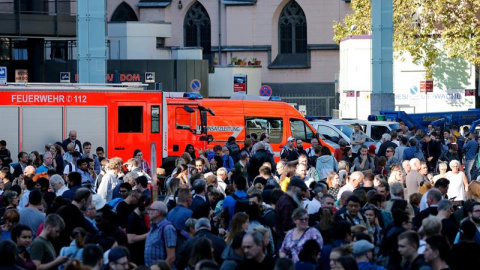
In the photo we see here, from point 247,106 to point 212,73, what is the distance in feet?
83.2

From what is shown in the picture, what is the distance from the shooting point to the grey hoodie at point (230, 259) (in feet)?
35.8

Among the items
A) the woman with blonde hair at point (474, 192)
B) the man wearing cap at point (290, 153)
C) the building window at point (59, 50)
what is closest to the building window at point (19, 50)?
the building window at point (59, 50)

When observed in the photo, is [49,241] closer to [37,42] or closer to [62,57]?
[37,42]

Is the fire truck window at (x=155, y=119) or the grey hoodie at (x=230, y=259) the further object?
the fire truck window at (x=155, y=119)

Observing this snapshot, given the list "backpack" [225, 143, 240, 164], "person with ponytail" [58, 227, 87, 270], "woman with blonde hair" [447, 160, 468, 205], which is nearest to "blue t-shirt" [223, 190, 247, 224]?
"person with ponytail" [58, 227, 87, 270]

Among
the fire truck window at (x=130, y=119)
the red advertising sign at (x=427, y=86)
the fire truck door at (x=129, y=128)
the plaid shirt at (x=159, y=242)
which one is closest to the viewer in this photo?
the plaid shirt at (x=159, y=242)

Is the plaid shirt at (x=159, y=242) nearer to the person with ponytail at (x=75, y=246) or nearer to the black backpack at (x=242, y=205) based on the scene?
the person with ponytail at (x=75, y=246)

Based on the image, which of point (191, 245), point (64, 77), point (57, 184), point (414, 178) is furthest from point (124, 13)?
point (191, 245)

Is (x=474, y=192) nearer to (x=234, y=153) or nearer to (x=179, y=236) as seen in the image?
(x=179, y=236)

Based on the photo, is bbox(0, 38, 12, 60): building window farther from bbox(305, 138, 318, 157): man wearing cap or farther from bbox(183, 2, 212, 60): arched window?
bbox(305, 138, 318, 157): man wearing cap

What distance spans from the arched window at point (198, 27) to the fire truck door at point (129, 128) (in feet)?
119

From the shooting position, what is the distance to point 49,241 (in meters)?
12.0

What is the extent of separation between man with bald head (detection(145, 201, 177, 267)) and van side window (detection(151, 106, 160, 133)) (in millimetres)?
15871

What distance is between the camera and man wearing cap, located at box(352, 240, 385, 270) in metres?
10.8
